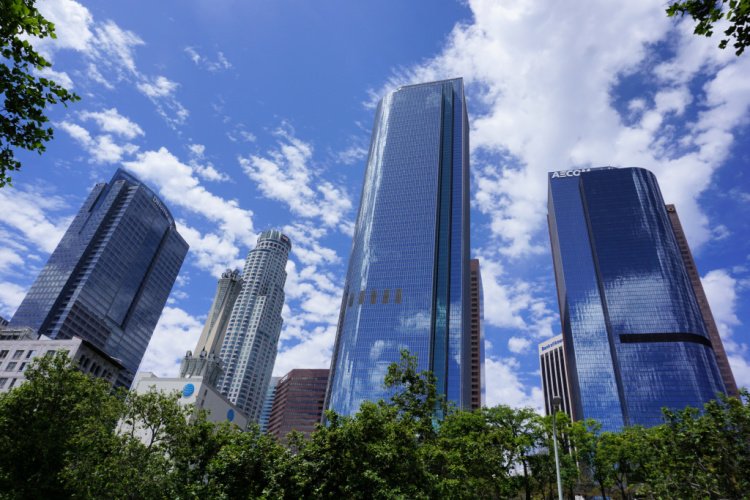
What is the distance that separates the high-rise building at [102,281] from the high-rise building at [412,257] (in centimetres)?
9270

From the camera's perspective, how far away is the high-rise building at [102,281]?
161 meters

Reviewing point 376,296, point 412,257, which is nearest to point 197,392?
point 376,296

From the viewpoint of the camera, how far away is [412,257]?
150m

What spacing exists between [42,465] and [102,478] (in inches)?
251

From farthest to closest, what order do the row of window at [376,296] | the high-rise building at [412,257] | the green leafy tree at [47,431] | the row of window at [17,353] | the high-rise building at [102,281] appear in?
1. the high-rise building at [102,281]
2. the row of window at [376,296]
3. the high-rise building at [412,257]
4. the row of window at [17,353]
5. the green leafy tree at [47,431]

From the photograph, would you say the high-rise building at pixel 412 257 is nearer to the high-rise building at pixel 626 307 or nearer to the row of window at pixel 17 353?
the high-rise building at pixel 626 307

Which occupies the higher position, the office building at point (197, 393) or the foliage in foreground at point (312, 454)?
the office building at point (197, 393)

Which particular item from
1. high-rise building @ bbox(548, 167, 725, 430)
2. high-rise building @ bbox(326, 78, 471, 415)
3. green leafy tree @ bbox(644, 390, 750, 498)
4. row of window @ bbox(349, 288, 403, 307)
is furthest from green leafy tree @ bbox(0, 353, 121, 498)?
high-rise building @ bbox(548, 167, 725, 430)

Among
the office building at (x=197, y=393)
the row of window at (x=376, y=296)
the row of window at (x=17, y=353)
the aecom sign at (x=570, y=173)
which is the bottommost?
the office building at (x=197, y=393)

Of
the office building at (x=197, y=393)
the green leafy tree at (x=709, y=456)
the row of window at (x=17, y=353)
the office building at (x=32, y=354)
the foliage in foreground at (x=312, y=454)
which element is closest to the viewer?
the foliage in foreground at (x=312, y=454)

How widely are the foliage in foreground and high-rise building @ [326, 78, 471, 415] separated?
287 feet

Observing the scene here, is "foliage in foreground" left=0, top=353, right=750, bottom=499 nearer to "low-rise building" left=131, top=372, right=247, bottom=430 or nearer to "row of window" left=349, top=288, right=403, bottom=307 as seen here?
"low-rise building" left=131, top=372, right=247, bottom=430

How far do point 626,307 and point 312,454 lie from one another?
145501mm

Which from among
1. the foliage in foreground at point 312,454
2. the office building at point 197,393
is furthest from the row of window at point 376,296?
the foliage in foreground at point 312,454
